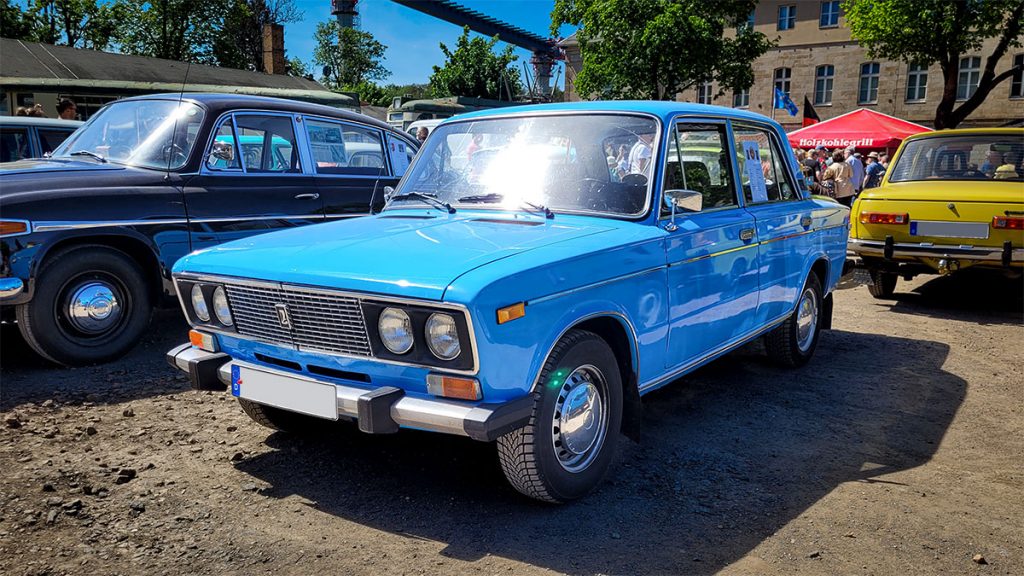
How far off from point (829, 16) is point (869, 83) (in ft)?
14.2

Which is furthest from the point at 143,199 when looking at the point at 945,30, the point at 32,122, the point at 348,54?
the point at 348,54

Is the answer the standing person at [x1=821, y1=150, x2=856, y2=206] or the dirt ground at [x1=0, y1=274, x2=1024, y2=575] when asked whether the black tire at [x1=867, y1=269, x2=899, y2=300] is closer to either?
the dirt ground at [x1=0, y1=274, x2=1024, y2=575]

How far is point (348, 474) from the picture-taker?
3896mm

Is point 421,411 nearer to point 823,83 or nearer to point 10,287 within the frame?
point 10,287

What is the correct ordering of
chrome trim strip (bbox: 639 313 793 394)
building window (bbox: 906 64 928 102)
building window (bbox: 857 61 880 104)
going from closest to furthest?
chrome trim strip (bbox: 639 313 793 394) < building window (bbox: 906 64 928 102) < building window (bbox: 857 61 880 104)

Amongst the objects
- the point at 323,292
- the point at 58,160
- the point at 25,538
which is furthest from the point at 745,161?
the point at 58,160

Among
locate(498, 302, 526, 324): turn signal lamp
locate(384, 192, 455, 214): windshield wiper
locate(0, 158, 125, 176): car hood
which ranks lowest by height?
locate(498, 302, 526, 324): turn signal lamp

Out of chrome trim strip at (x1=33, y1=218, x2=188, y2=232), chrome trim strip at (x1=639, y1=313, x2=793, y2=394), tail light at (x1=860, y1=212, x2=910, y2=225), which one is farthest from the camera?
tail light at (x1=860, y1=212, x2=910, y2=225)

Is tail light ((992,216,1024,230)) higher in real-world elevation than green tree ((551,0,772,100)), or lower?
lower

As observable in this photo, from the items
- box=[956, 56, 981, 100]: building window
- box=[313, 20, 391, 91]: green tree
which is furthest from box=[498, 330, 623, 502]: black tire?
box=[313, 20, 391, 91]: green tree

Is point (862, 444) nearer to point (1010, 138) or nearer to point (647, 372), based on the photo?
point (647, 372)

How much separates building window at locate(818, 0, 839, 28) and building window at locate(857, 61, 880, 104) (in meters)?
2.93

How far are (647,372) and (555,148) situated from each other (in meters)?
1.29

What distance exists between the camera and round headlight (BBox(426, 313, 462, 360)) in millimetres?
2998
